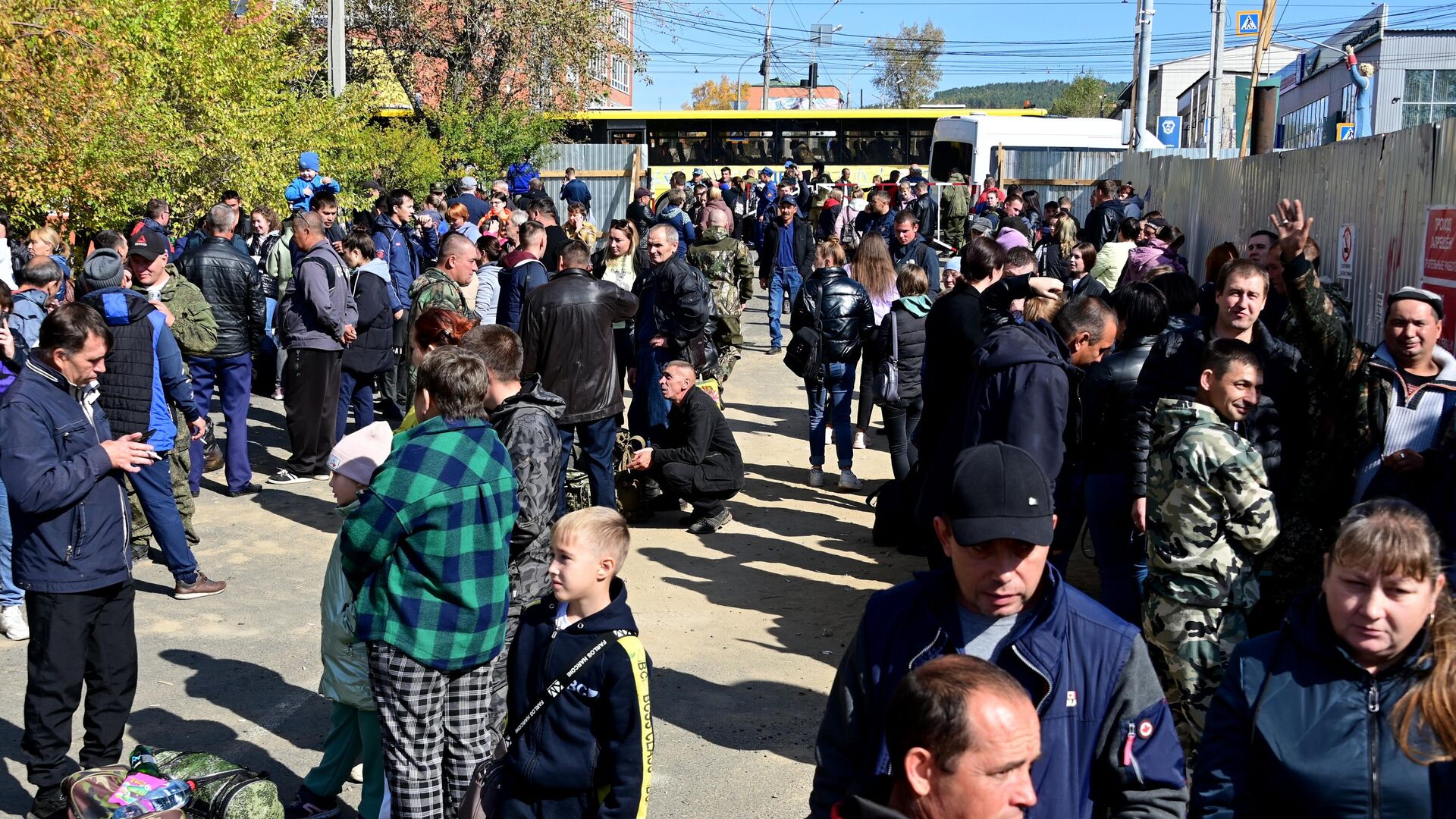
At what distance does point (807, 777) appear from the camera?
5293 millimetres

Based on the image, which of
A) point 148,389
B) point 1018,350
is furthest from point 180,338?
point 1018,350

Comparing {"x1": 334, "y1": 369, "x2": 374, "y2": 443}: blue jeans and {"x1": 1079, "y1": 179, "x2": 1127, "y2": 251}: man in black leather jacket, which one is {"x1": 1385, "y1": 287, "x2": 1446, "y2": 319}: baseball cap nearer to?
{"x1": 334, "y1": 369, "x2": 374, "y2": 443}: blue jeans

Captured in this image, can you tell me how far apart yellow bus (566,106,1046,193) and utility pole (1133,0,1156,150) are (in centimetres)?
624

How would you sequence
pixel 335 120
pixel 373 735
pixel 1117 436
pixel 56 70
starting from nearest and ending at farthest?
pixel 373 735
pixel 1117 436
pixel 56 70
pixel 335 120

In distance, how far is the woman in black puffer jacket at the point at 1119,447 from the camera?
5.62 meters

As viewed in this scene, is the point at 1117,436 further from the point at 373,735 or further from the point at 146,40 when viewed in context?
the point at 146,40

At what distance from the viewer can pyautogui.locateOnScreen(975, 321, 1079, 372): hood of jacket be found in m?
5.07

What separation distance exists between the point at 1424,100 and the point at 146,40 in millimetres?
46382

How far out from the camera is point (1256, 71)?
1853cm

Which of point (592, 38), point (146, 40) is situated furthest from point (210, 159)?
point (592, 38)

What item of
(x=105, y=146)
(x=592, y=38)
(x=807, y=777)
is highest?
(x=592, y=38)

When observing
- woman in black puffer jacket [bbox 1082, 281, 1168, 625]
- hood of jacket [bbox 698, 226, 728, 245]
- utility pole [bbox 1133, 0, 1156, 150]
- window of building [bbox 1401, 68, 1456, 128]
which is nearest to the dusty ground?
woman in black puffer jacket [bbox 1082, 281, 1168, 625]

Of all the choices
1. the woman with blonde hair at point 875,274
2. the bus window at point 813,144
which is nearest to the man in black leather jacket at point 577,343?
the woman with blonde hair at point 875,274

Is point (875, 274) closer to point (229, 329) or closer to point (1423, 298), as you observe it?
point (229, 329)
